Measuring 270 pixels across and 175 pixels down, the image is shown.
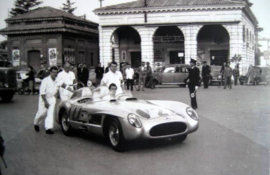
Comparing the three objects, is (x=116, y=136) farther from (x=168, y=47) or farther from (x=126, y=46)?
(x=126, y=46)

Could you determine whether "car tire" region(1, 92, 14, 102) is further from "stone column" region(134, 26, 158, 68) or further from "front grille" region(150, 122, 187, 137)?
"stone column" region(134, 26, 158, 68)

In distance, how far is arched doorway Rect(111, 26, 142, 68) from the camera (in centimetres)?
4225

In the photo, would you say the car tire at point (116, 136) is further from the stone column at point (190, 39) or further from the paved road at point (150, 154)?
the stone column at point (190, 39)

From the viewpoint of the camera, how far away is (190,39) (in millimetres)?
37750

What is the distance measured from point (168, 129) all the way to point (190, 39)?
1239 inches

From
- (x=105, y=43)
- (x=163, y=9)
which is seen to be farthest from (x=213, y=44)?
(x=105, y=43)

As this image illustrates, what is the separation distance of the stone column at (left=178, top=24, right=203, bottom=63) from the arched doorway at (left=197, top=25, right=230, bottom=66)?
1.80m

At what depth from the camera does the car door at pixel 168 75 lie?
92.1ft

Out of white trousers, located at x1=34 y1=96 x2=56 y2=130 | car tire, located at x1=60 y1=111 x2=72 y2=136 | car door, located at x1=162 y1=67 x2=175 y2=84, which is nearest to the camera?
car tire, located at x1=60 y1=111 x2=72 y2=136

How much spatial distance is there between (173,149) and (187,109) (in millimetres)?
1030

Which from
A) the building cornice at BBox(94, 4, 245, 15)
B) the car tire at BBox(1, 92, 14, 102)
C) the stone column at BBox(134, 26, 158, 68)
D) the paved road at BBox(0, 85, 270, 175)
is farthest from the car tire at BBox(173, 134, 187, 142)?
the stone column at BBox(134, 26, 158, 68)

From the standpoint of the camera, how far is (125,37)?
42844mm

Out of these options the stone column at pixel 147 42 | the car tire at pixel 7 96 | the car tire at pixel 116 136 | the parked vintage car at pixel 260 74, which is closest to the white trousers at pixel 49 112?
the car tire at pixel 116 136

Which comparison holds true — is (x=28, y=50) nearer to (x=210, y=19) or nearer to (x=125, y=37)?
(x=125, y=37)
